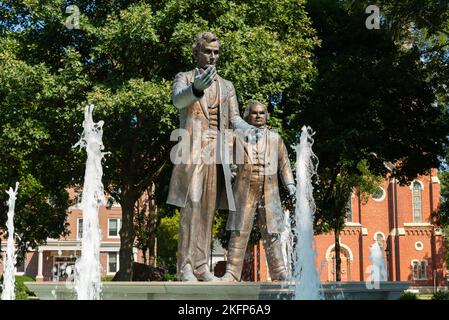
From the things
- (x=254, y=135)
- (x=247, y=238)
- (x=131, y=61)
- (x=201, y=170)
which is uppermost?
(x=131, y=61)

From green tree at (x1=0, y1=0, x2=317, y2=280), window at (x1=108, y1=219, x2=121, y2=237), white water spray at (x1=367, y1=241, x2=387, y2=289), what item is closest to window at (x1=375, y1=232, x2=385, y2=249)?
white water spray at (x1=367, y1=241, x2=387, y2=289)

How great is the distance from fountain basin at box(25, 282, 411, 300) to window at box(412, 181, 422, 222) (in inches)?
1825

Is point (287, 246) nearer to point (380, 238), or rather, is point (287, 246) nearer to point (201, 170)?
point (201, 170)

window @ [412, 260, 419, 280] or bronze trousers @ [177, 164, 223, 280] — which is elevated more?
bronze trousers @ [177, 164, 223, 280]

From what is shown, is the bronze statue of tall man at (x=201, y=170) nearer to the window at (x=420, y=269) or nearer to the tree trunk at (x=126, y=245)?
the tree trunk at (x=126, y=245)

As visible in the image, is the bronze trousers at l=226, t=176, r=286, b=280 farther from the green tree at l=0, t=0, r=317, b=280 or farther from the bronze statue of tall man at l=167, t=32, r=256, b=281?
the green tree at l=0, t=0, r=317, b=280

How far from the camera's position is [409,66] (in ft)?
79.4

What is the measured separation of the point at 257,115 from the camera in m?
10.1

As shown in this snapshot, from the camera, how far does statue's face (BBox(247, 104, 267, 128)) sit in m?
10.1

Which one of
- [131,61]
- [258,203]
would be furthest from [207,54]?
[131,61]

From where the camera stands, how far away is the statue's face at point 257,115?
399 inches

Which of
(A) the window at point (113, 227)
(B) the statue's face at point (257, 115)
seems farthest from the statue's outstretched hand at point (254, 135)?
(A) the window at point (113, 227)

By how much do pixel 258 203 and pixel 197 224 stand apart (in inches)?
48.2

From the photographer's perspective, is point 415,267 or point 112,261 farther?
point 112,261
